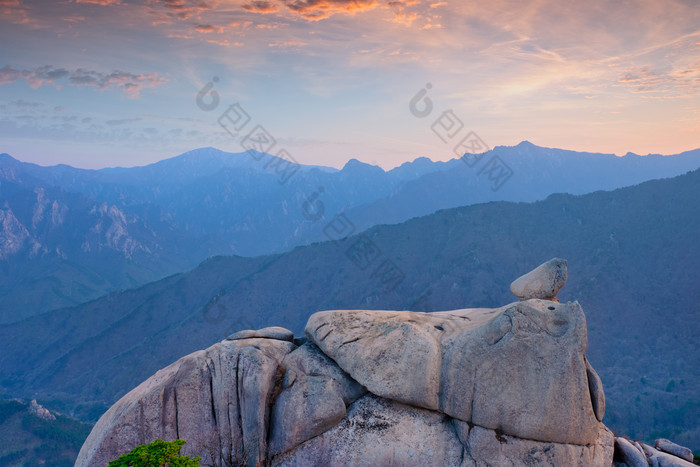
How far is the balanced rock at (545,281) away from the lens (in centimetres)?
2733

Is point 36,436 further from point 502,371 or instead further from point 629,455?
point 629,455

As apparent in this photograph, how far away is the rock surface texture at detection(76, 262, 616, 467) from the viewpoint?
2280 centimetres

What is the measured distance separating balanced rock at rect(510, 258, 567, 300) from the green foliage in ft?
70.5

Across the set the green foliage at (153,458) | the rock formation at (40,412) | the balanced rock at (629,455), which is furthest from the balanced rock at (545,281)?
the rock formation at (40,412)

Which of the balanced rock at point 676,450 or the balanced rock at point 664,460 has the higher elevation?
the balanced rock at point 664,460

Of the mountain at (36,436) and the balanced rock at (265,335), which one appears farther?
the mountain at (36,436)

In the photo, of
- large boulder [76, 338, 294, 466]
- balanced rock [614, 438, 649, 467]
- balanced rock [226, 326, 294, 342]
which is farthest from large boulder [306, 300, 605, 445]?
large boulder [76, 338, 294, 466]

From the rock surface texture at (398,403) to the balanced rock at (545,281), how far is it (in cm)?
Answer: 335

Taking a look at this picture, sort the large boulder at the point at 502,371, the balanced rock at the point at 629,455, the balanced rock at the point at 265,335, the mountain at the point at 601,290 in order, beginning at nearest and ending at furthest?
the large boulder at the point at 502,371 → the balanced rock at the point at 629,455 → the balanced rock at the point at 265,335 → the mountain at the point at 601,290

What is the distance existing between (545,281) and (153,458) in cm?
2389

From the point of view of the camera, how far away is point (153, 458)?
1836 centimetres

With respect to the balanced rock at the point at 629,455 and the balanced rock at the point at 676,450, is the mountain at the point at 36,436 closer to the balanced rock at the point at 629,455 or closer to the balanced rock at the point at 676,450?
the balanced rock at the point at 629,455

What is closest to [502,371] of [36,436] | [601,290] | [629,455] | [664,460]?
[629,455]

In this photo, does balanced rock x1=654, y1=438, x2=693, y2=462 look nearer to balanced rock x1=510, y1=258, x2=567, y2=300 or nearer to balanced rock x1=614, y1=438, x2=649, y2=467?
balanced rock x1=614, y1=438, x2=649, y2=467
